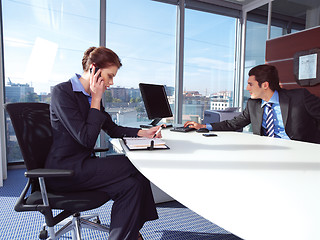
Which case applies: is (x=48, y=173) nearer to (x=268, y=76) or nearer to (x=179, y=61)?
(x=268, y=76)

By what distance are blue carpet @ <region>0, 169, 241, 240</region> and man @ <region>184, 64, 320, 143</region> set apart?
93 cm

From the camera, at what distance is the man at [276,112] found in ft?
6.95

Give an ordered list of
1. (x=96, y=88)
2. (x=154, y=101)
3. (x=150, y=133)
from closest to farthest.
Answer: (x=96, y=88) → (x=150, y=133) → (x=154, y=101)

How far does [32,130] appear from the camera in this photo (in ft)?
4.82

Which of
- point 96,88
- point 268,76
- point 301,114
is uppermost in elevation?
point 268,76

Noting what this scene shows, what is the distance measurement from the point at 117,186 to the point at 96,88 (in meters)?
0.63

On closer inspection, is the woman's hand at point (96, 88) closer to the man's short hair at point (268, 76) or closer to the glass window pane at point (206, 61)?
the man's short hair at point (268, 76)

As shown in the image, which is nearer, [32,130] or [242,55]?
[32,130]

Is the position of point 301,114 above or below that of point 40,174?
above

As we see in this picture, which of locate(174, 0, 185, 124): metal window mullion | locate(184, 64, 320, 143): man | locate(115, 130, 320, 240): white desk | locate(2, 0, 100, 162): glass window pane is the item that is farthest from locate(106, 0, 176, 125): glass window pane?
locate(115, 130, 320, 240): white desk

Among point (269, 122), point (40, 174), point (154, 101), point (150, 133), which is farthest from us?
point (154, 101)

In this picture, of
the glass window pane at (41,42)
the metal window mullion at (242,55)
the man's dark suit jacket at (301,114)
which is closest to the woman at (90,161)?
the man's dark suit jacket at (301,114)

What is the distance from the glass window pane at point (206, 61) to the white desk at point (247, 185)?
339cm

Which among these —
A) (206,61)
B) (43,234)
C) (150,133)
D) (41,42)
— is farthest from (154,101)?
(206,61)
